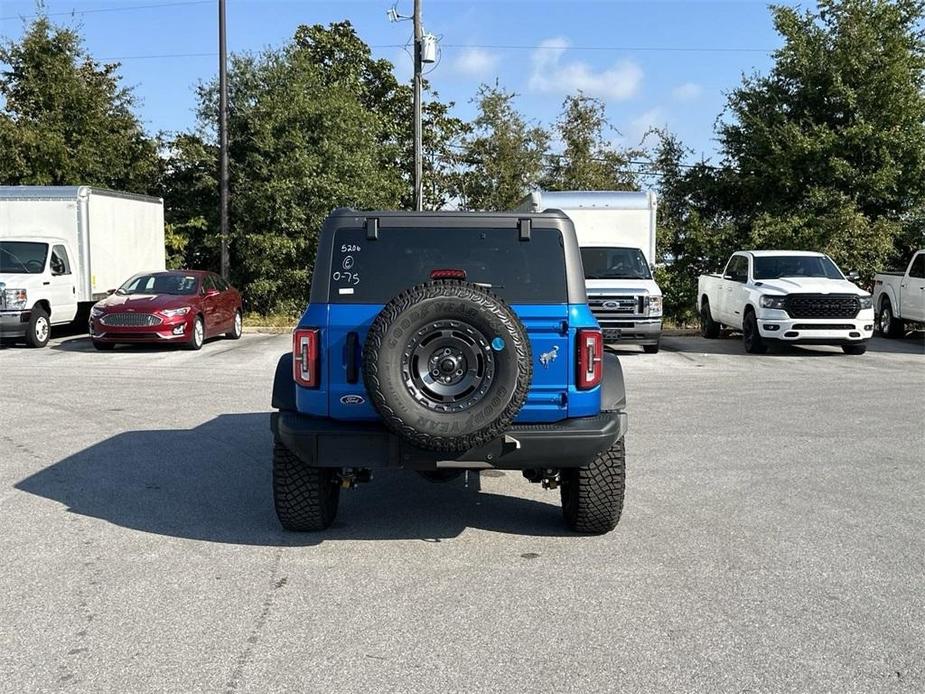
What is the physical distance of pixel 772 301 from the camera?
17688 millimetres

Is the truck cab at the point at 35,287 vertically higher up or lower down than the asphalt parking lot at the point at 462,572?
higher up

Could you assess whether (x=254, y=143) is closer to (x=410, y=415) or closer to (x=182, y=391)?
(x=182, y=391)

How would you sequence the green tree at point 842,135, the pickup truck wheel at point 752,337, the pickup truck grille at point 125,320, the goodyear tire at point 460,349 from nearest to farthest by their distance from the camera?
1. the goodyear tire at point 460,349
2. the pickup truck grille at point 125,320
3. the pickup truck wheel at point 752,337
4. the green tree at point 842,135

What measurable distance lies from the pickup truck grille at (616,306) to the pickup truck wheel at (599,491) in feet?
37.5

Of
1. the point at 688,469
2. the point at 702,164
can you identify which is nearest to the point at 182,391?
the point at 688,469

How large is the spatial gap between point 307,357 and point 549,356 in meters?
1.33

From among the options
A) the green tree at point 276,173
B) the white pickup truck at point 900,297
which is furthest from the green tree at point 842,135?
the green tree at point 276,173

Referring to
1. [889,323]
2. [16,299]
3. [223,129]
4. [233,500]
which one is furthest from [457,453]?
[223,129]

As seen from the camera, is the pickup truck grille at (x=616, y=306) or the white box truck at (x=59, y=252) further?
the white box truck at (x=59, y=252)

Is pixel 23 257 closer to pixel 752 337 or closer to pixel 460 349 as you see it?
pixel 752 337

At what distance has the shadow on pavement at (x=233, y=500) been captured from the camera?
626cm

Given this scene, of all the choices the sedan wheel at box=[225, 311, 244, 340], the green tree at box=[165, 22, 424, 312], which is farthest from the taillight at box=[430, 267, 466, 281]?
the green tree at box=[165, 22, 424, 312]

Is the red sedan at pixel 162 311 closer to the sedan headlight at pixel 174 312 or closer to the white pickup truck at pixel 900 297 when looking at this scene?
the sedan headlight at pixel 174 312

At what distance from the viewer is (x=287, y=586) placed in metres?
5.14
